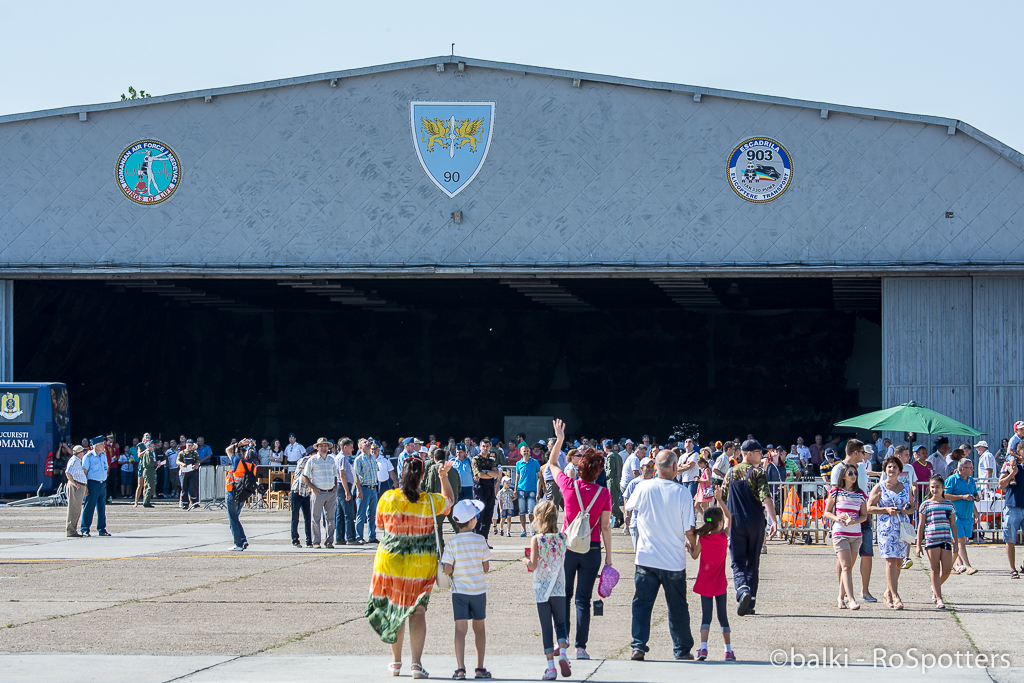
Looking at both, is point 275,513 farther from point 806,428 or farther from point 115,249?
point 806,428

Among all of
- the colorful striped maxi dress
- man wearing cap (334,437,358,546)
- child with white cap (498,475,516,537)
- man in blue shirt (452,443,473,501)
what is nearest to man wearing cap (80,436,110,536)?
man wearing cap (334,437,358,546)

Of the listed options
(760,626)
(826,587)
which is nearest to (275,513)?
(826,587)

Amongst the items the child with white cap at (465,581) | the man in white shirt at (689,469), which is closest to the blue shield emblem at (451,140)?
the man in white shirt at (689,469)

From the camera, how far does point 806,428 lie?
125 ft

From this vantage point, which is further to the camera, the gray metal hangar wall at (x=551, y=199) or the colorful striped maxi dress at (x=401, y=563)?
the gray metal hangar wall at (x=551, y=199)

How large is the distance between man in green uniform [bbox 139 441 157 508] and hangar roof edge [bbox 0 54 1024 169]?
8.74 meters

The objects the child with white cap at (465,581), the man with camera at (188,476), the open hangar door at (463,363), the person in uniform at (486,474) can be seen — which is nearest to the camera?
the child with white cap at (465,581)

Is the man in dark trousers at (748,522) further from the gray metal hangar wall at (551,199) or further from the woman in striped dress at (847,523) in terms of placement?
the gray metal hangar wall at (551,199)

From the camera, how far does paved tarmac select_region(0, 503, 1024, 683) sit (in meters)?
8.12

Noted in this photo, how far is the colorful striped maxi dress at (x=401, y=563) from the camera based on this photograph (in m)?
7.88

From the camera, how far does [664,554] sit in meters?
8.39

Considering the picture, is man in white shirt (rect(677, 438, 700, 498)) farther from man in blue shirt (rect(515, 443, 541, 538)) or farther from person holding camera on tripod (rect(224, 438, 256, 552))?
person holding camera on tripod (rect(224, 438, 256, 552))

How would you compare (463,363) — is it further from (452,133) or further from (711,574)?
(711,574)

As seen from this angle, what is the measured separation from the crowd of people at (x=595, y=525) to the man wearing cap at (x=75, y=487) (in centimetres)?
3
